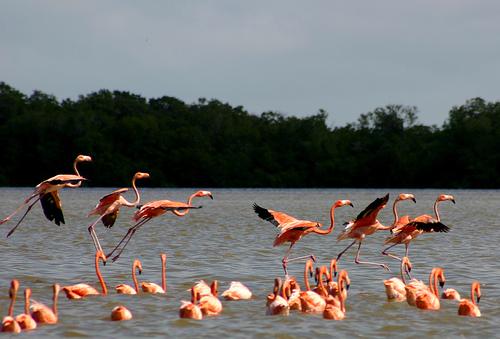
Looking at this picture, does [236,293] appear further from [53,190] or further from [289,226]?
[53,190]

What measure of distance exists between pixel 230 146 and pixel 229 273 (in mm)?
75532

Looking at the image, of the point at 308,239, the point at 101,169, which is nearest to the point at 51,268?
the point at 308,239

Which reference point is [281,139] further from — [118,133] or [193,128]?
[118,133]

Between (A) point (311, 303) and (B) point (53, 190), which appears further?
(B) point (53, 190)

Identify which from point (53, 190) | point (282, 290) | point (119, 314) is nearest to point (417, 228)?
A: point (282, 290)

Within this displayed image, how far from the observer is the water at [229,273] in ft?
32.4

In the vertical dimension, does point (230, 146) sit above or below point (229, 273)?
above

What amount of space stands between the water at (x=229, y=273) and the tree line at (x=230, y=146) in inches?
2099

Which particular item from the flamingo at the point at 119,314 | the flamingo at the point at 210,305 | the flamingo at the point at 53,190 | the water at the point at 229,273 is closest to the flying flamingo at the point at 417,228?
the water at the point at 229,273

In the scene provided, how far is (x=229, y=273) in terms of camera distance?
14305 millimetres

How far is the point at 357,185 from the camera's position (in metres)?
86.8

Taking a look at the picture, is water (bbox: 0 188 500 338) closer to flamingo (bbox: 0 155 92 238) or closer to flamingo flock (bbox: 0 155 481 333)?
flamingo flock (bbox: 0 155 481 333)

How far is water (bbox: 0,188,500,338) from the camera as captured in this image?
9867 mm

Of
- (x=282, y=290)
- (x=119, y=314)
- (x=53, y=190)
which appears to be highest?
(x=53, y=190)
